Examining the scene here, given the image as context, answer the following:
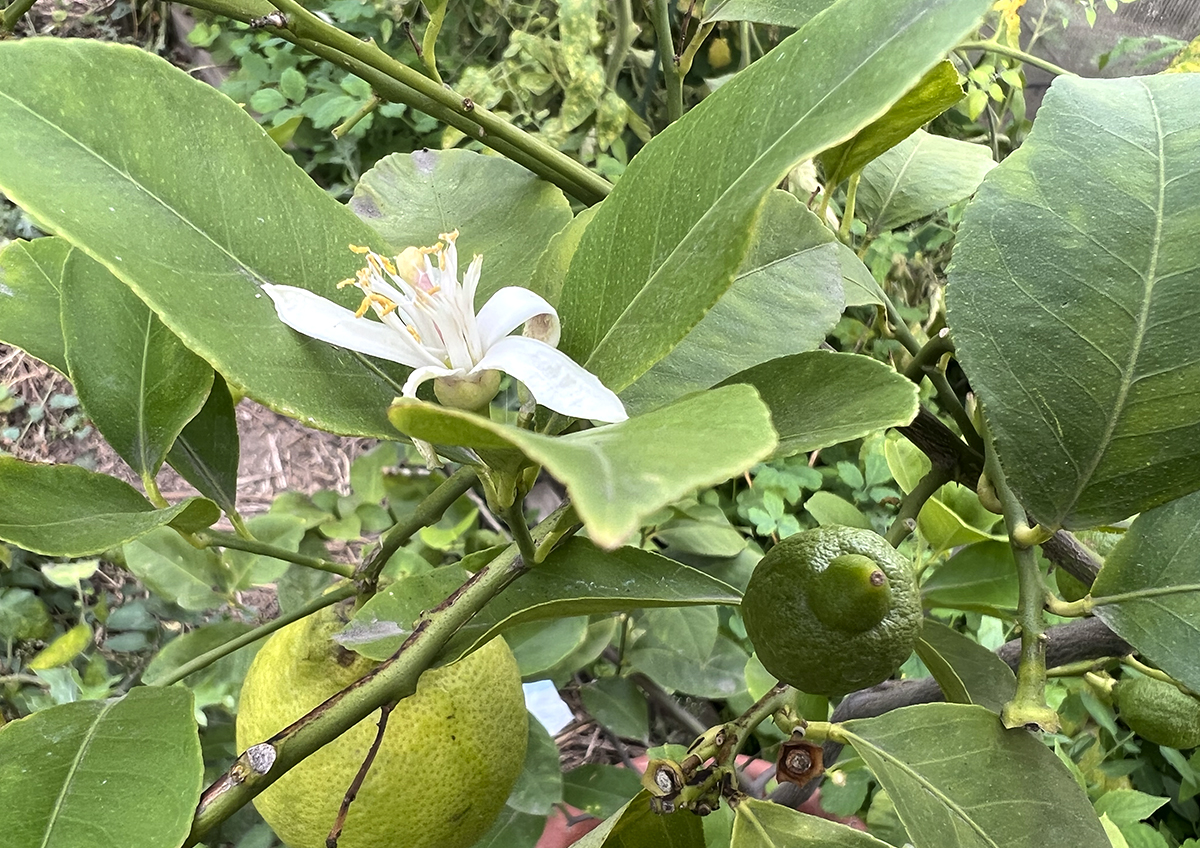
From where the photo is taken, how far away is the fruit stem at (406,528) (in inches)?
17.3

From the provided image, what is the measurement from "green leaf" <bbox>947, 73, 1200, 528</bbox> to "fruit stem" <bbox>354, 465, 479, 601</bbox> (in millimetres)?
258

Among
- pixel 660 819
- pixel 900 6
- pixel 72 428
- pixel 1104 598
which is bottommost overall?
pixel 72 428

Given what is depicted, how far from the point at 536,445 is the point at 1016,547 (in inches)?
11.5

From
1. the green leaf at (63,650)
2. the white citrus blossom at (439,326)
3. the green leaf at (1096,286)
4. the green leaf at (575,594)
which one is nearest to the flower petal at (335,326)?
the white citrus blossom at (439,326)

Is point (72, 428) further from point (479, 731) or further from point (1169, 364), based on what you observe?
point (1169, 364)

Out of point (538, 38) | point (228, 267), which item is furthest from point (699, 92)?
point (228, 267)

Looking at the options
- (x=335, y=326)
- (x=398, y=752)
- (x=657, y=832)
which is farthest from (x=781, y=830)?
(x=335, y=326)

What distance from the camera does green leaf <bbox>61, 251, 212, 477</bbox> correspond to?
0.37 m

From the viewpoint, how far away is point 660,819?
0.38m

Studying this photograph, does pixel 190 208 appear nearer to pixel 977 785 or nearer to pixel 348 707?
pixel 348 707

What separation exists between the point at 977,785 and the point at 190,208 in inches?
14.4

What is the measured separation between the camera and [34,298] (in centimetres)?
41

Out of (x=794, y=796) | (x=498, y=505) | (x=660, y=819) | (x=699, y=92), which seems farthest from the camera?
(x=699, y=92)

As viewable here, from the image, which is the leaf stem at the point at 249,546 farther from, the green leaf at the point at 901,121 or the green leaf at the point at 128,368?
the green leaf at the point at 901,121
